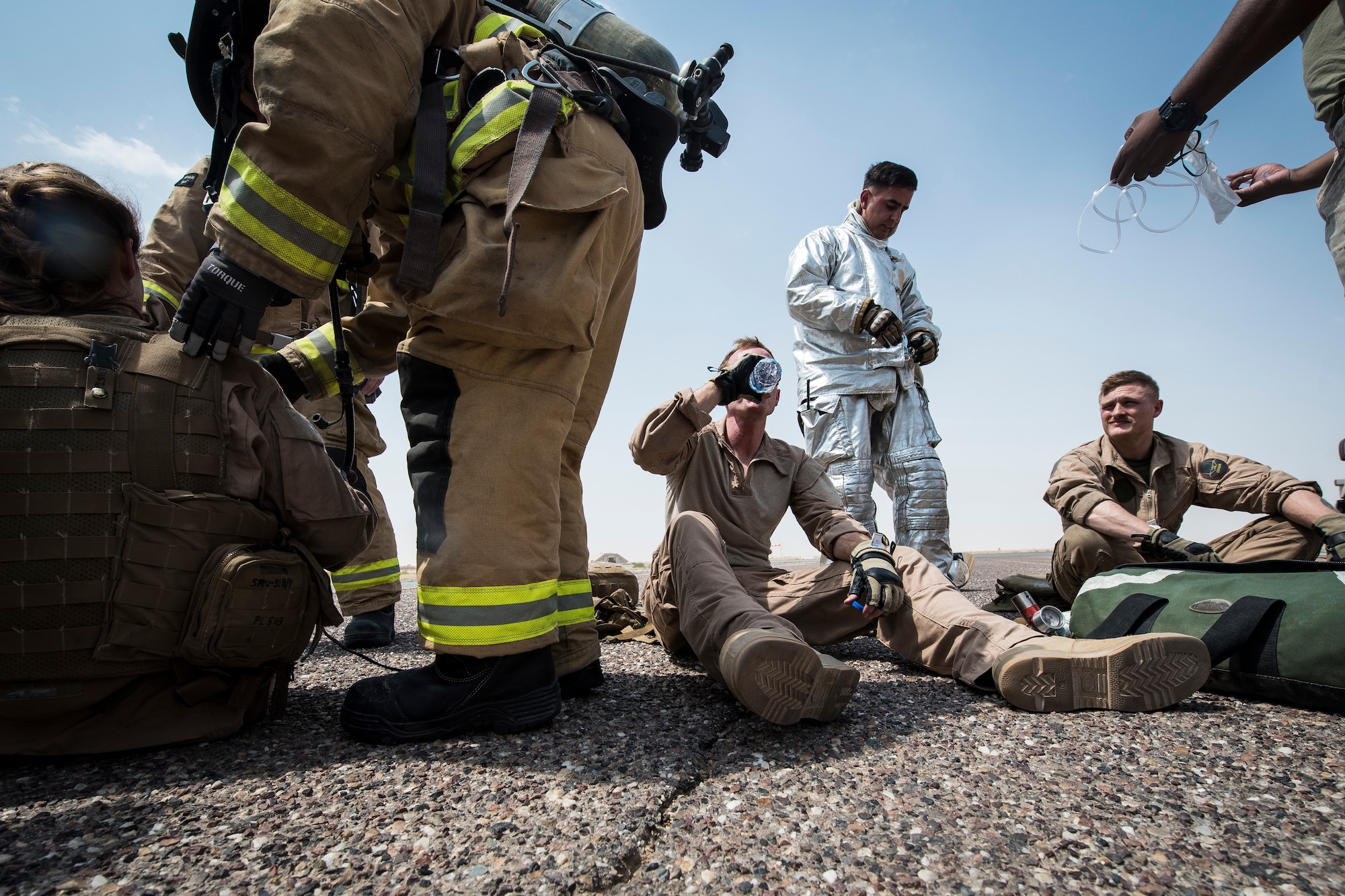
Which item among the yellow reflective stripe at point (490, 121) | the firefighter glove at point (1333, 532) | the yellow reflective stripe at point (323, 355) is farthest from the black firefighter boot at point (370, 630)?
the firefighter glove at point (1333, 532)

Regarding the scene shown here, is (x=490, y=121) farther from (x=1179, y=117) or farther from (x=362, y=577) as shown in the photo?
(x=362, y=577)

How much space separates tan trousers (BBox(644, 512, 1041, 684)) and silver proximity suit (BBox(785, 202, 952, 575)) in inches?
61.8

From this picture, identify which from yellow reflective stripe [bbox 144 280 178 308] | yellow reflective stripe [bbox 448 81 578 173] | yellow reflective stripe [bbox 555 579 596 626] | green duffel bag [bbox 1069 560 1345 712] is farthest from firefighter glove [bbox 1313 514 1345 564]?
yellow reflective stripe [bbox 144 280 178 308]

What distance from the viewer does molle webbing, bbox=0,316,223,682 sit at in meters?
1.29

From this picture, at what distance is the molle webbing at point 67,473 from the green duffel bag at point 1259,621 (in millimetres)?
2539

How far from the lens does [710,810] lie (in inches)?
44.9

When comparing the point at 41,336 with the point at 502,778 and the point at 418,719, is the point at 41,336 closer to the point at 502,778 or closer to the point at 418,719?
the point at 418,719

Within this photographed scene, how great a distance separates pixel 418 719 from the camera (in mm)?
1484

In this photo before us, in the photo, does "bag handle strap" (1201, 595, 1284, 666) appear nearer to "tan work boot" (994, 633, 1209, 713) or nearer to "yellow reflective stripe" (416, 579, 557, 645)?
"tan work boot" (994, 633, 1209, 713)

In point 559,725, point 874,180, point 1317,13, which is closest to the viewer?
point 1317,13

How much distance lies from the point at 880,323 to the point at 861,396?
0.47m

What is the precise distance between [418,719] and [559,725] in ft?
1.03

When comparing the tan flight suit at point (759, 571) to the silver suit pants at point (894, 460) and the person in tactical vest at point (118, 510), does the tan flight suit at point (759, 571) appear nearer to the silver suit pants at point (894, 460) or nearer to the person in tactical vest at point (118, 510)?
the person in tactical vest at point (118, 510)


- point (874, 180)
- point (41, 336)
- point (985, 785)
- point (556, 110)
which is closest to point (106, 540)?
point (41, 336)
